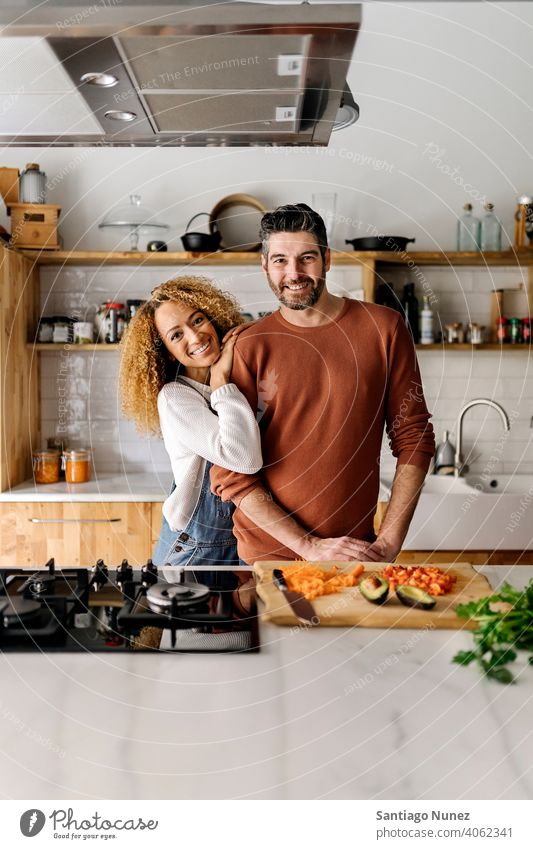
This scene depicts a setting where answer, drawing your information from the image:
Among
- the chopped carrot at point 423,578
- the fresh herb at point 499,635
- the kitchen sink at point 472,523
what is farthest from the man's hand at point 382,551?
the kitchen sink at point 472,523

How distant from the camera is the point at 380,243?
3000 millimetres

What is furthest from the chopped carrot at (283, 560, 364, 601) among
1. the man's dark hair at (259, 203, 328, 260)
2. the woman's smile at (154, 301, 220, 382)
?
the man's dark hair at (259, 203, 328, 260)

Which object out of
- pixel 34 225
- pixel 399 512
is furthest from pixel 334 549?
pixel 34 225

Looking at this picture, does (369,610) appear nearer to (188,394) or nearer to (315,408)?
(315,408)

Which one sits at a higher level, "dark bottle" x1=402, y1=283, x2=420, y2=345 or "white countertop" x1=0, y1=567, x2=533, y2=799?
"dark bottle" x1=402, y1=283, x2=420, y2=345

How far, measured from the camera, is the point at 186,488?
1.84 m

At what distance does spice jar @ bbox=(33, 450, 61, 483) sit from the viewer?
305 centimetres

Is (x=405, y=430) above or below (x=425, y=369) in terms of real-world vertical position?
below

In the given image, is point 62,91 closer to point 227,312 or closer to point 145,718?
point 227,312

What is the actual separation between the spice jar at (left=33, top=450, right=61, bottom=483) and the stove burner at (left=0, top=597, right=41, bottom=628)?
1873mm

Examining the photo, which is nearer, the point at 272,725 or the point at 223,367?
A: the point at 272,725

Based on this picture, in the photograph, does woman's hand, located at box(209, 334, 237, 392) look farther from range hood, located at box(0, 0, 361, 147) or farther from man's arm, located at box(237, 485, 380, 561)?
range hood, located at box(0, 0, 361, 147)

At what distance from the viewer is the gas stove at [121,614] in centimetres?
110

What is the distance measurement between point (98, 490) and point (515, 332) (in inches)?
69.9
